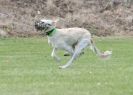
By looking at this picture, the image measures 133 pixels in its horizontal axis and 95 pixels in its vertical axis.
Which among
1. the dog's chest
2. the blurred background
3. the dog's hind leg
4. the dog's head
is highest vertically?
the dog's head

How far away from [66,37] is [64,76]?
7.15 ft

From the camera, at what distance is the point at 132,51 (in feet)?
79.2

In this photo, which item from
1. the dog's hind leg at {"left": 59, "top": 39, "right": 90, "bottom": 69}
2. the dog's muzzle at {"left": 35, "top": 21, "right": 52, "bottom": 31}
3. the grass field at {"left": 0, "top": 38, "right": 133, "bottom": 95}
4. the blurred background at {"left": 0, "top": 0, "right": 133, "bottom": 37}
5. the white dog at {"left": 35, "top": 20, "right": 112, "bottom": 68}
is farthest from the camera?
the blurred background at {"left": 0, "top": 0, "right": 133, "bottom": 37}

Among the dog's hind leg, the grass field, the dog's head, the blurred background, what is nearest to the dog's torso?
the dog's hind leg

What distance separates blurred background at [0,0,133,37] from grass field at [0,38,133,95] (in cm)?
1307

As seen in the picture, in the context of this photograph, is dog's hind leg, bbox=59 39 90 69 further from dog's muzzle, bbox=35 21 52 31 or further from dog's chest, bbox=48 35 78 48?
dog's muzzle, bbox=35 21 52 31

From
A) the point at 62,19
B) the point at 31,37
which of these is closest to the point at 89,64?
the point at 31,37

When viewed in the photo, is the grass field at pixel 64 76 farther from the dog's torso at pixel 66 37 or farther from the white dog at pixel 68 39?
the dog's torso at pixel 66 37

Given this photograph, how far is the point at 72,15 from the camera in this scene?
38219mm

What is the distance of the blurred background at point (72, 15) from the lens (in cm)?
3534

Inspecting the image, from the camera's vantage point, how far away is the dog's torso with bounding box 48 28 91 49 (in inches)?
623

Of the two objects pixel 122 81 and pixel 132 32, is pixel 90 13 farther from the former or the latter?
pixel 122 81

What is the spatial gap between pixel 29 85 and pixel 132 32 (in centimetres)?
2539

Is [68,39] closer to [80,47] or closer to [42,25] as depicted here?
[80,47]
